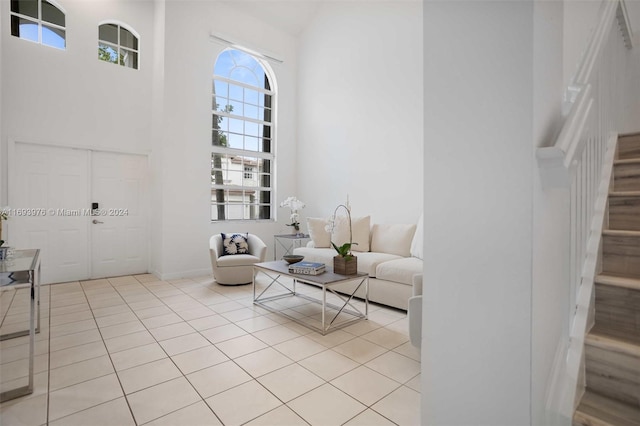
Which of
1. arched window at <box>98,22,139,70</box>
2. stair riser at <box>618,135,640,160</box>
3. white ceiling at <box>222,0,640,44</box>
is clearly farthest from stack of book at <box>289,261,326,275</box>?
white ceiling at <box>222,0,640,44</box>

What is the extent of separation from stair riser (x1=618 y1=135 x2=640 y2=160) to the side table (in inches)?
171

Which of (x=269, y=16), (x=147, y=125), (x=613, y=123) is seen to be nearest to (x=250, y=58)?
(x=269, y=16)

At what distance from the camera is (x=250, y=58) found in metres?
6.14

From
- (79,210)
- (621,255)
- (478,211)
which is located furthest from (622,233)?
(79,210)

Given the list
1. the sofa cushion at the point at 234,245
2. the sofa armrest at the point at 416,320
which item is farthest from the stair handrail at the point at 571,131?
the sofa cushion at the point at 234,245

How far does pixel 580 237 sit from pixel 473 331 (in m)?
0.78

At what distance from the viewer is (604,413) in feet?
3.74

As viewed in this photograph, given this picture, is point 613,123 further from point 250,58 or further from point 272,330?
point 250,58

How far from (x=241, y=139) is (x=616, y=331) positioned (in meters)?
5.75

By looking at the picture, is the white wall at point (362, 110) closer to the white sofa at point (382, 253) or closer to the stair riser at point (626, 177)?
the white sofa at point (382, 253)

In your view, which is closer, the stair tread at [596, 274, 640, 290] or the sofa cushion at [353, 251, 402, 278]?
the stair tread at [596, 274, 640, 290]

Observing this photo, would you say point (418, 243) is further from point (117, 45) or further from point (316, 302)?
point (117, 45)

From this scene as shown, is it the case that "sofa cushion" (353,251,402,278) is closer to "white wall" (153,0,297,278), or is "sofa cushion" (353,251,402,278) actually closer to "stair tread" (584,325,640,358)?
"stair tread" (584,325,640,358)

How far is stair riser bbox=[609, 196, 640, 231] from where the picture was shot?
168 centimetres
